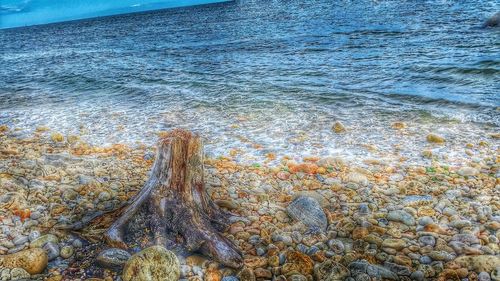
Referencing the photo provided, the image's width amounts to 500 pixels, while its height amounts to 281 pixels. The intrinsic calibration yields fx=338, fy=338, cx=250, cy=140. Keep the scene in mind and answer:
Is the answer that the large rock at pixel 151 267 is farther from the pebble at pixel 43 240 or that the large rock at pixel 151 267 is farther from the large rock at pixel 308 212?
the large rock at pixel 308 212

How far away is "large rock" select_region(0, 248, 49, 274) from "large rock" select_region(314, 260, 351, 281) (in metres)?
3.21

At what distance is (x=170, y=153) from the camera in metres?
4.53

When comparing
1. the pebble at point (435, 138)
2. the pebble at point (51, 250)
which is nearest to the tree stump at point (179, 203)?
the pebble at point (51, 250)

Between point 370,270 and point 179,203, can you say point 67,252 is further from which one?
point 370,270

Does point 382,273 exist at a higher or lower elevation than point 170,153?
lower

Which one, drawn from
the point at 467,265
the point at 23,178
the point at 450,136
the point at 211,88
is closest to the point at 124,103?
the point at 211,88

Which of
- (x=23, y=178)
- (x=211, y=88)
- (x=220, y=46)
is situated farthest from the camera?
(x=220, y=46)

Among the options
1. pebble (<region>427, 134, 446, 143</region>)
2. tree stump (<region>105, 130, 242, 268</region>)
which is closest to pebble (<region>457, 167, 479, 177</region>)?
pebble (<region>427, 134, 446, 143</region>)

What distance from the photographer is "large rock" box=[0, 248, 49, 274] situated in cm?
386

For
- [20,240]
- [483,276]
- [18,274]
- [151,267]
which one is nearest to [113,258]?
[151,267]

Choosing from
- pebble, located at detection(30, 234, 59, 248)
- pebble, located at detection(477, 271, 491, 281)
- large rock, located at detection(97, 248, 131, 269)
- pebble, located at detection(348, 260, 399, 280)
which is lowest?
→ pebble, located at detection(477, 271, 491, 281)

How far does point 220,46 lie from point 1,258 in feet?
83.0

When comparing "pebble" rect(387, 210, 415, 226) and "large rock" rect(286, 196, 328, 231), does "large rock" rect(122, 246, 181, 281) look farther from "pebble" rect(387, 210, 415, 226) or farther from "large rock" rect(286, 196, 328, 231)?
"pebble" rect(387, 210, 415, 226)

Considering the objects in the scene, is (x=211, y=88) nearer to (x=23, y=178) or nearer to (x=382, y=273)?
(x=23, y=178)
